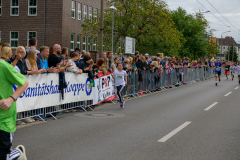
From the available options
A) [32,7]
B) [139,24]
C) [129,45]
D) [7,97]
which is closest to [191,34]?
[139,24]

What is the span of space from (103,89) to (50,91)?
150 inches

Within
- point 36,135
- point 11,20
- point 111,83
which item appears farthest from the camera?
point 11,20

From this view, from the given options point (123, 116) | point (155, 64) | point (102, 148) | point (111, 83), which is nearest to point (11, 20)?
point (155, 64)

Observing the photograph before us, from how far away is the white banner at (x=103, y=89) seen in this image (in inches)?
539

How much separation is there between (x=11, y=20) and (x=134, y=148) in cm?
3767

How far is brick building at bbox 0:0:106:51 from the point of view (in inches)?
1578

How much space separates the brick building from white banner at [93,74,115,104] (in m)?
25.9

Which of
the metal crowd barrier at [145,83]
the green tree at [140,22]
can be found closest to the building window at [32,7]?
the green tree at [140,22]

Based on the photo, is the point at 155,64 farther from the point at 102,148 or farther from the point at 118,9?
the point at 118,9

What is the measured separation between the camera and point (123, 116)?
11.4 meters

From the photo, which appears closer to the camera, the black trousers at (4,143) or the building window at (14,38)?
the black trousers at (4,143)

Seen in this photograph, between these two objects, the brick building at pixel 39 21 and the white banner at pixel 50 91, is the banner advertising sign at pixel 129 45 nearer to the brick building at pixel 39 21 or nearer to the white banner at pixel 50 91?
the white banner at pixel 50 91

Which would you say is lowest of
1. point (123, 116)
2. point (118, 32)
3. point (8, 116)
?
point (123, 116)

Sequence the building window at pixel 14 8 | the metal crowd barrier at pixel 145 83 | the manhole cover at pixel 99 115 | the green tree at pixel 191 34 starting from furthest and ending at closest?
the green tree at pixel 191 34, the building window at pixel 14 8, the manhole cover at pixel 99 115, the metal crowd barrier at pixel 145 83
